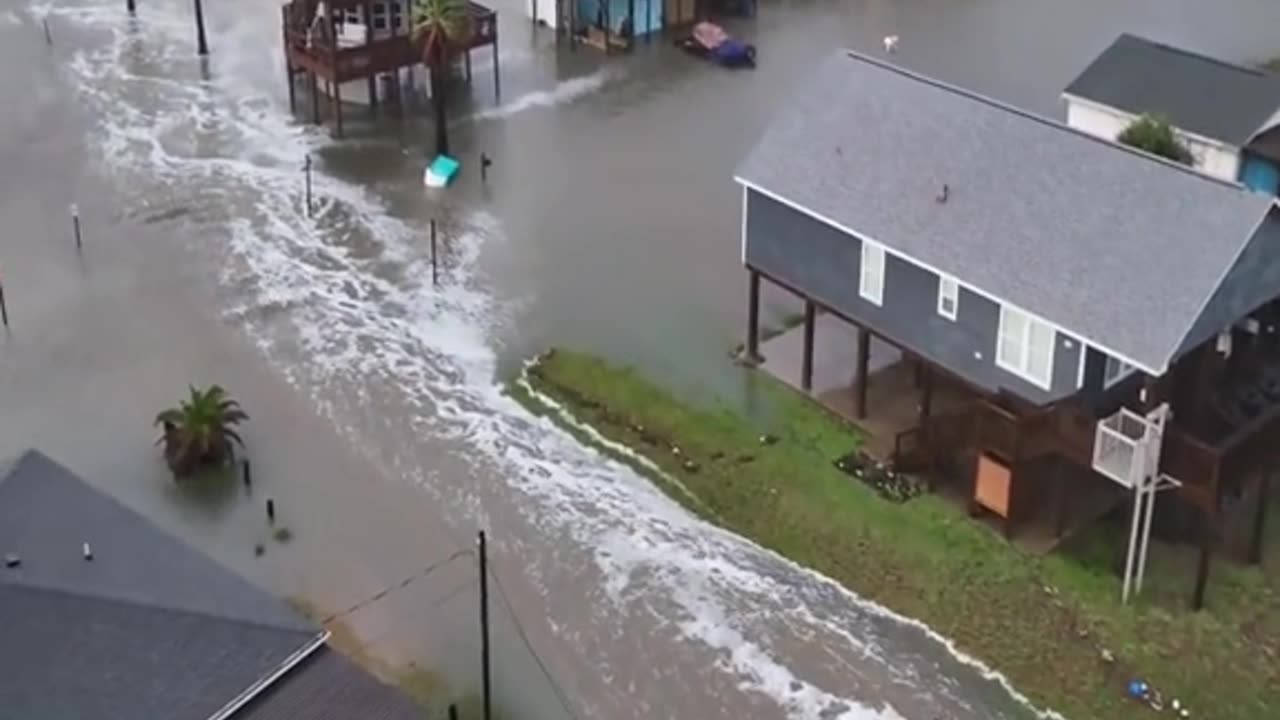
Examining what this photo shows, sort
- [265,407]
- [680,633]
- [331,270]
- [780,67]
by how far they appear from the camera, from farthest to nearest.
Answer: [780,67], [331,270], [265,407], [680,633]

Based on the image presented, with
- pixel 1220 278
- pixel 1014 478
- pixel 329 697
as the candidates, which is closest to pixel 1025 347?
pixel 1014 478

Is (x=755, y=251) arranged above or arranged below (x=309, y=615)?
above

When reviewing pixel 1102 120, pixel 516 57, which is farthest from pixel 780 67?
pixel 1102 120

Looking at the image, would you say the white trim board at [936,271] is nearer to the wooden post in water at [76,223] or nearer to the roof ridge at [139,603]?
the roof ridge at [139,603]

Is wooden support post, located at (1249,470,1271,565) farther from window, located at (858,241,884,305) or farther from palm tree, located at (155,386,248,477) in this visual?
palm tree, located at (155,386,248,477)

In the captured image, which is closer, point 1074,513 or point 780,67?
point 1074,513

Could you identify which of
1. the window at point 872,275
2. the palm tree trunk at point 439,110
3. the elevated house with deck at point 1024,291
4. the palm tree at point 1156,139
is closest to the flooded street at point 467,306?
the palm tree trunk at point 439,110

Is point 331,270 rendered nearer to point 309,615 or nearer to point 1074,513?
point 309,615

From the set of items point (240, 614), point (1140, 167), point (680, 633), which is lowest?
point (680, 633)
